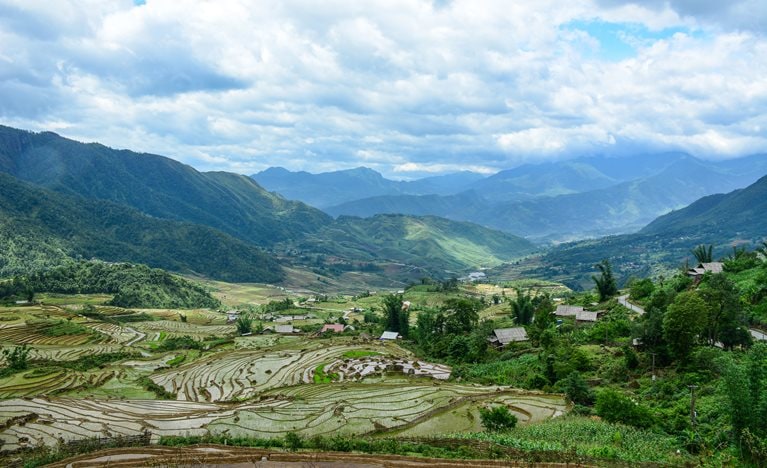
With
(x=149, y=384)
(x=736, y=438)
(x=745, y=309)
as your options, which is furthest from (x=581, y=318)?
(x=149, y=384)

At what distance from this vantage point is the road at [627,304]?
228 feet

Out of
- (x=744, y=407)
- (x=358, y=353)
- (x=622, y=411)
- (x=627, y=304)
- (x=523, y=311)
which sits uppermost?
(x=744, y=407)

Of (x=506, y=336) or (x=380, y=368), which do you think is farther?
(x=506, y=336)

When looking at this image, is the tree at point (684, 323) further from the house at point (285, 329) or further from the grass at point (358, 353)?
the house at point (285, 329)

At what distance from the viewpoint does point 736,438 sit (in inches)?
1027

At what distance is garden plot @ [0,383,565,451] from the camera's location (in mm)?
38656

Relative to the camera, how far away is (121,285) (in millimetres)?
164375

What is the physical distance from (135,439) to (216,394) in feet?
81.0

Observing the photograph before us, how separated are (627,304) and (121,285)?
151 m

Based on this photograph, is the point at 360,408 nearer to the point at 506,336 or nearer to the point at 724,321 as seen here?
the point at 724,321

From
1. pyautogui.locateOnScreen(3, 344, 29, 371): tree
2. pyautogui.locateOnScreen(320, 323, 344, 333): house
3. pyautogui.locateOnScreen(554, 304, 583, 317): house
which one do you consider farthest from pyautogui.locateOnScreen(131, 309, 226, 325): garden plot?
pyautogui.locateOnScreen(554, 304, 583, 317): house

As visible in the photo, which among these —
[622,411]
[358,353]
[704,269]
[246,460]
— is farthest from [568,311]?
[246,460]

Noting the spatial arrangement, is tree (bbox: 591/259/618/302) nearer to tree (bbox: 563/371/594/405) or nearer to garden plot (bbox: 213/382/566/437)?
garden plot (bbox: 213/382/566/437)

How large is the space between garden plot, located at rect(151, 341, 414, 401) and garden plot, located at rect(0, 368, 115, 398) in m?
7.25
